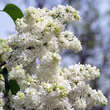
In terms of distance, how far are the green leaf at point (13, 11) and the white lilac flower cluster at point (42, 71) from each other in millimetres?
217

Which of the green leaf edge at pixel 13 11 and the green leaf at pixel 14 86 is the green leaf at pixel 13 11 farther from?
the green leaf at pixel 14 86

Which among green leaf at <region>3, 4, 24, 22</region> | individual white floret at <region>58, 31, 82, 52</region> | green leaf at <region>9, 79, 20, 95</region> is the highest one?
green leaf at <region>3, 4, 24, 22</region>

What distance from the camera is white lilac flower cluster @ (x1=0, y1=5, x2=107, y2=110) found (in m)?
1.56

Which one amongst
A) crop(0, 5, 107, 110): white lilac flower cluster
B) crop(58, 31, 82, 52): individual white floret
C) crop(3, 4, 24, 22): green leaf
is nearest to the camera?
crop(0, 5, 107, 110): white lilac flower cluster

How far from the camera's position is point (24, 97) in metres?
1.56

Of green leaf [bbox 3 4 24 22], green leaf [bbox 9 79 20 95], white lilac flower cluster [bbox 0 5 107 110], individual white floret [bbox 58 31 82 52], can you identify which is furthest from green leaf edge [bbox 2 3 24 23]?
green leaf [bbox 9 79 20 95]

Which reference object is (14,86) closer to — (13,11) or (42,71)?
(42,71)

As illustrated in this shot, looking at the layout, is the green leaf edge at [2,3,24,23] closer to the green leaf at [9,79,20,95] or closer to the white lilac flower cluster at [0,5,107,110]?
the white lilac flower cluster at [0,5,107,110]

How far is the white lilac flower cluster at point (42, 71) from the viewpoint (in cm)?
156

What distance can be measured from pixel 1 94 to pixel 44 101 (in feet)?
0.75

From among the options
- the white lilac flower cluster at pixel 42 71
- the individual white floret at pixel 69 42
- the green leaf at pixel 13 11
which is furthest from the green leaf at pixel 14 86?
the green leaf at pixel 13 11

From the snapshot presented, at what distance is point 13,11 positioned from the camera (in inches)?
79.2

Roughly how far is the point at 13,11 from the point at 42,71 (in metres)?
0.54

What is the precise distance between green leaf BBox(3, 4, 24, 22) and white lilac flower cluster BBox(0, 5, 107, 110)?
22 centimetres
